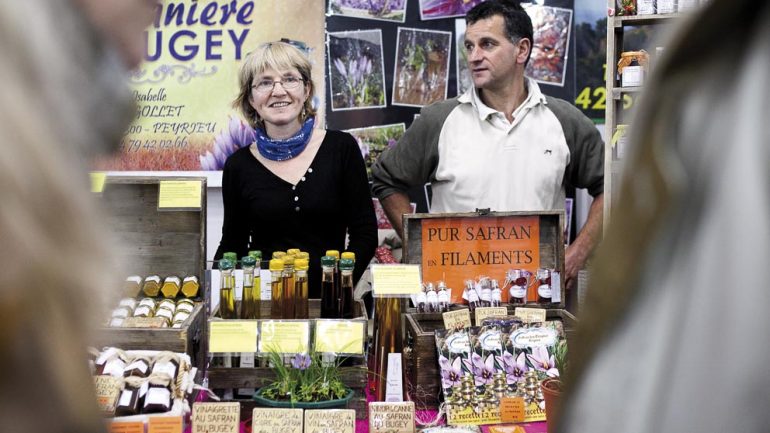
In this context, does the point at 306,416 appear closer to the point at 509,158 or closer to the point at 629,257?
the point at 629,257

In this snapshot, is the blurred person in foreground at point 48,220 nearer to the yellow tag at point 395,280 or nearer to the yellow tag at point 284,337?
the yellow tag at point 284,337

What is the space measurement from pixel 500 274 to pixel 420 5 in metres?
2.17

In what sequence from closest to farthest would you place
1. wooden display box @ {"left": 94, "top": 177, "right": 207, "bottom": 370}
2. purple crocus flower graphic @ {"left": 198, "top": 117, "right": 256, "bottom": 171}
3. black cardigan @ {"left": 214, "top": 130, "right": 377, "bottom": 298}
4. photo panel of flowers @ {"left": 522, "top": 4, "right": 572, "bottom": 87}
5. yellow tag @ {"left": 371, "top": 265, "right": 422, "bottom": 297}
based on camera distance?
yellow tag @ {"left": 371, "top": 265, "right": 422, "bottom": 297} → wooden display box @ {"left": 94, "top": 177, "right": 207, "bottom": 370} → black cardigan @ {"left": 214, "top": 130, "right": 377, "bottom": 298} → photo panel of flowers @ {"left": 522, "top": 4, "right": 572, "bottom": 87} → purple crocus flower graphic @ {"left": 198, "top": 117, "right": 256, "bottom": 171}

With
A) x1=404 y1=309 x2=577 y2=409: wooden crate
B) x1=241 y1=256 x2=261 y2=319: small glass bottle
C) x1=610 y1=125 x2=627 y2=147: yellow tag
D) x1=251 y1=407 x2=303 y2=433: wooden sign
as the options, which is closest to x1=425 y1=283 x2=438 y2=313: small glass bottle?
x1=404 y1=309 x2=577 y2=409: wooden crate

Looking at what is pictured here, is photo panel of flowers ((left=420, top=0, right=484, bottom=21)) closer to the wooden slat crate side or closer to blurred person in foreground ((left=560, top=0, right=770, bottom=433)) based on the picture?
the wooden slat crate side

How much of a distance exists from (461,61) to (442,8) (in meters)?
0.30

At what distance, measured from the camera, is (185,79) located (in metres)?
4.28

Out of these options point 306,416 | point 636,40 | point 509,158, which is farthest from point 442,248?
point 636,40

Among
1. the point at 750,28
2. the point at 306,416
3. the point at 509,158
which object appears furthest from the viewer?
the point at 509,158

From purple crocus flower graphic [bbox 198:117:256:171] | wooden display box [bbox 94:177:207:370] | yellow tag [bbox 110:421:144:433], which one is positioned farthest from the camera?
purple crocus flower graphic [bbox 198:117:256:171]

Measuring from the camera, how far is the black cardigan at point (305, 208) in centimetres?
327

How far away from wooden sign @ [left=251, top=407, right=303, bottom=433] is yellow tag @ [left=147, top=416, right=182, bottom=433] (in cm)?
17

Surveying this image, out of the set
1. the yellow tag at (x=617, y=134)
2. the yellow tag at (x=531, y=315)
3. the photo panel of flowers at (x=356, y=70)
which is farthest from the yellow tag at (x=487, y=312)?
the photo panel of flowers at (x=356, y=70)

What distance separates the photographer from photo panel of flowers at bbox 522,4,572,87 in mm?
4191
